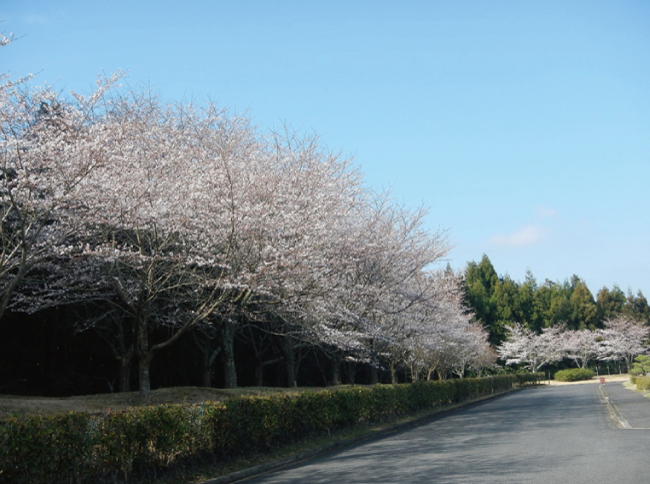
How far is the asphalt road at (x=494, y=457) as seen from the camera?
8055 millimetres

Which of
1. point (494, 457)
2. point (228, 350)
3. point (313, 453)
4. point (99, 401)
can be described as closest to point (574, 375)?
point (228, 350)

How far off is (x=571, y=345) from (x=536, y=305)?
9220 millimetres

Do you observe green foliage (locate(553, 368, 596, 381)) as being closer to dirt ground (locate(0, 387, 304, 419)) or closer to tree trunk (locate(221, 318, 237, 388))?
tree trunk (locate(221, 318, 237, 388))

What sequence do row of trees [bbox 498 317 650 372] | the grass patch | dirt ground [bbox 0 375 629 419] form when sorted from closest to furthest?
the grass patch → dirt ground [bbox 0 375 629 419] → row of trees [bbox 498 317 650 372]

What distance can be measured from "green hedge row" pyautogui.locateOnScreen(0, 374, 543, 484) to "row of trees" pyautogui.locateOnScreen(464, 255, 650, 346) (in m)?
58.6

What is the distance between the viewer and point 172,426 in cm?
874

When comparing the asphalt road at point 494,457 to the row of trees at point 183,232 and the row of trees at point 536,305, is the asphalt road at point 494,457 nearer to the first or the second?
the row of trees at point 183,232

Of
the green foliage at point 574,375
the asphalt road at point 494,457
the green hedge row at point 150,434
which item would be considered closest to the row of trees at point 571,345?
the green foliage at point 574,375

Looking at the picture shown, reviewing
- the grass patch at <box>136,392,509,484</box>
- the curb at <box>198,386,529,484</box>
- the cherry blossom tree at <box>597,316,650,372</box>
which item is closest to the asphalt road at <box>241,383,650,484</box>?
the curb at <box>198,386,529,484</box>

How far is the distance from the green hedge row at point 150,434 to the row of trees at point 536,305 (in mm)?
58560

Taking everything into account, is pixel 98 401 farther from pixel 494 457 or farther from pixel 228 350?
pixel 494 457

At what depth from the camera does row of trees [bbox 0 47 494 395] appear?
1044 cm

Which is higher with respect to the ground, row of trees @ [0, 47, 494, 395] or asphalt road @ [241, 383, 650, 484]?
row of trees @ [0, 47, 494, 395]

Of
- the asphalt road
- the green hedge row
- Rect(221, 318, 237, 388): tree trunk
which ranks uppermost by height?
Rect(221, 318, 237, 388): tree trunk
